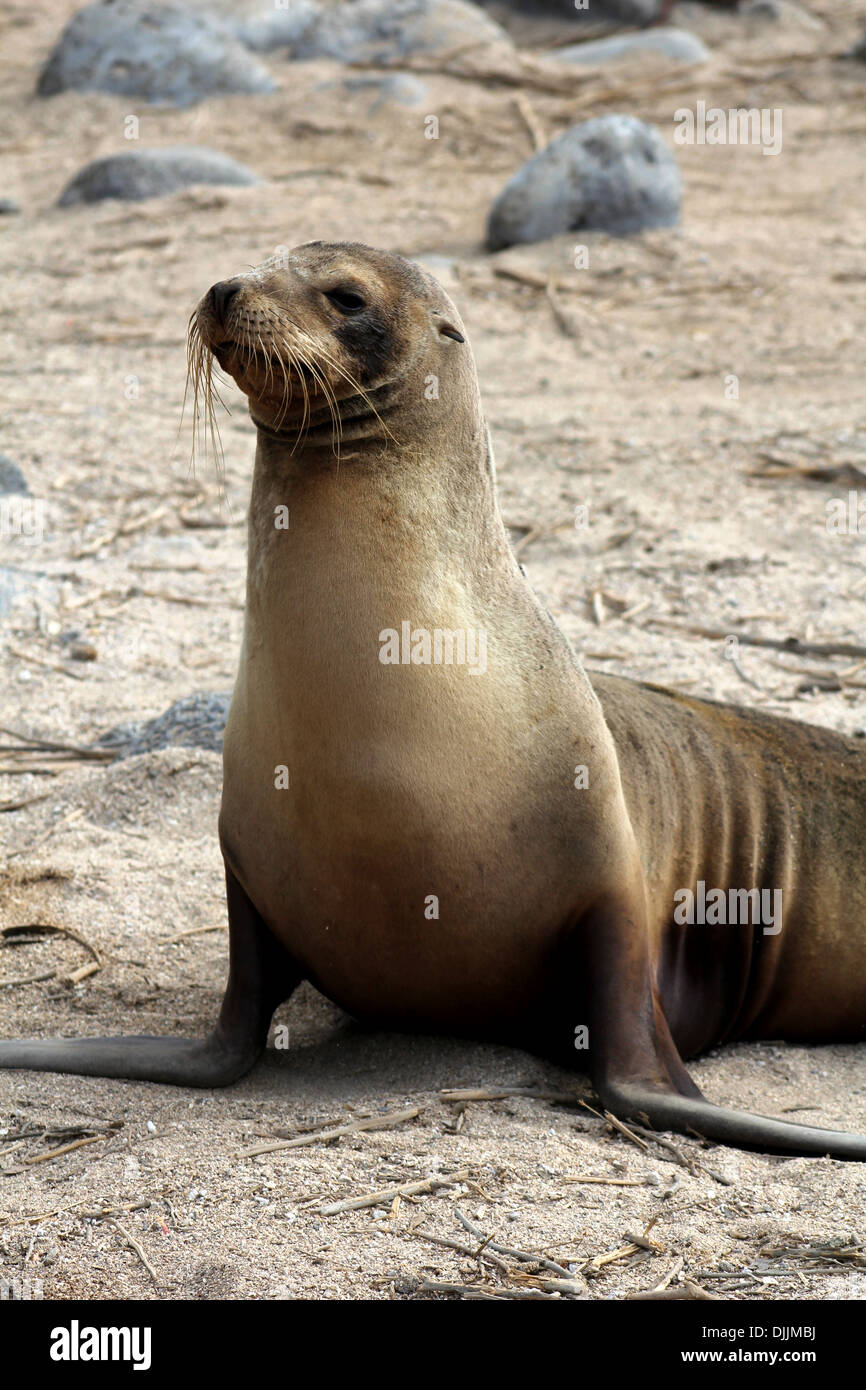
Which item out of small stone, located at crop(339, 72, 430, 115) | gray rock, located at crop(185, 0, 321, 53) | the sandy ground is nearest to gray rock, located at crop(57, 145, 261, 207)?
the sandy ground

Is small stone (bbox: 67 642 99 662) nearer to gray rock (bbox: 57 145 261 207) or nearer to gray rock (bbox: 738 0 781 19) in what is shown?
gray rock (bbox: 57 145 261 207)

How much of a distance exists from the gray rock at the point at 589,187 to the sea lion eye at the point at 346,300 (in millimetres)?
7787

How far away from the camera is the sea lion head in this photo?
10.1 ft

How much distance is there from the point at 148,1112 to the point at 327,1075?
1.33 ft

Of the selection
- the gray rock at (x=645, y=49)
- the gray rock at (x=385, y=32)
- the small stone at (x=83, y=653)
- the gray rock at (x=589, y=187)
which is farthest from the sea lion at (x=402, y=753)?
the gray rock at (x=645, y=49)

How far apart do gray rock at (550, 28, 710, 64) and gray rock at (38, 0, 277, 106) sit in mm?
3130

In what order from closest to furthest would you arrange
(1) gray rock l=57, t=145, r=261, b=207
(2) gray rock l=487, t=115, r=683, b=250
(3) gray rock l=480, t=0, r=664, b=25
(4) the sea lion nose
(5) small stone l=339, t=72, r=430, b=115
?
(4) the sea lion nose < (2) gray rock l=487, t=115, r=683, b=250 < (1) gray rock l=57, t=145, r=261, b=207 < (5) small stone l=339, t=72, r=430, b=115 < (3) gray rock l=480, t=0, r=664, b=25

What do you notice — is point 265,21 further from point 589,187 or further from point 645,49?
point 589,187

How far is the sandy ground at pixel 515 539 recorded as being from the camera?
2.77 metres

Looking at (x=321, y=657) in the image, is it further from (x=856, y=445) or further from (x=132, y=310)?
(x=132, y=310)

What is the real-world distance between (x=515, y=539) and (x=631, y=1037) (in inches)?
159

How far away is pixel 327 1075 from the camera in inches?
139

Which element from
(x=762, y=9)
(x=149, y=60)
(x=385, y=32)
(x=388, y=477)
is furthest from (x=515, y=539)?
(x=762, y=9)

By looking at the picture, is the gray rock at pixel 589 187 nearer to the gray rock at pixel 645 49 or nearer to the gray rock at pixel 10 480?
the gray rock at pixel 10 480
